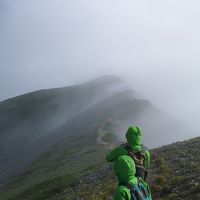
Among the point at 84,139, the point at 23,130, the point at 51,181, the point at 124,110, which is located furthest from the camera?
the point at 23,130

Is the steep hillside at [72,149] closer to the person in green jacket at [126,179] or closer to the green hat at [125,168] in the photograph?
the person in green jacket at [126,179]

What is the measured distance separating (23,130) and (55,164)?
111508 millimetres

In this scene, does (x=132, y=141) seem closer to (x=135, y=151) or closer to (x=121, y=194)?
(x=135, y=151)

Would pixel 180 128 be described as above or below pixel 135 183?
below

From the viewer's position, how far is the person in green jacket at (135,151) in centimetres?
1295

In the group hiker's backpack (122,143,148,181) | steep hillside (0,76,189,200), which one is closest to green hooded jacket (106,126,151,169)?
hiker's backpack (122,143,148,181)

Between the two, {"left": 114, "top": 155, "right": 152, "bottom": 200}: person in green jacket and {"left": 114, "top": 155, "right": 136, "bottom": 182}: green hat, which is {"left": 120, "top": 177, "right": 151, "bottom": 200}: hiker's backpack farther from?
{"left": 114, "top": 155, "right": 136, "bottom": 182}: green hat

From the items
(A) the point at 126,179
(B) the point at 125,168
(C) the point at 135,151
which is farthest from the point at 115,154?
(B) the point at 125,168

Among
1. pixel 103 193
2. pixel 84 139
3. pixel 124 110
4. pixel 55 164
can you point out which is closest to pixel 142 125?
pixel 124 110

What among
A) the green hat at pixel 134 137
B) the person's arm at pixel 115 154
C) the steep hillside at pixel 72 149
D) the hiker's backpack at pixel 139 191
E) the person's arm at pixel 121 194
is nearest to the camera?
the person's arm at pixel 121 194

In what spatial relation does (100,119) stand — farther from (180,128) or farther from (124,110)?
(180,128)

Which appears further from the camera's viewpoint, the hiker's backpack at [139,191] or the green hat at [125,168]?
the hiker's backpack at [139,191]

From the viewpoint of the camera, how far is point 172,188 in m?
27.8

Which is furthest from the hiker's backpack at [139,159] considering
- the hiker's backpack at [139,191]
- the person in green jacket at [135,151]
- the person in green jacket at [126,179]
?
the person in green jacket at [126,179]
